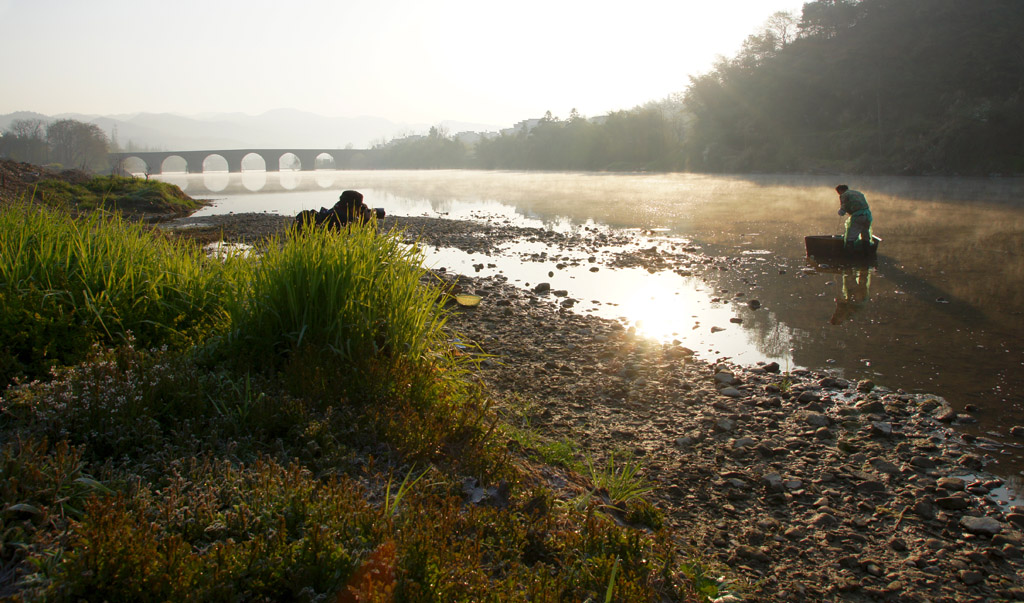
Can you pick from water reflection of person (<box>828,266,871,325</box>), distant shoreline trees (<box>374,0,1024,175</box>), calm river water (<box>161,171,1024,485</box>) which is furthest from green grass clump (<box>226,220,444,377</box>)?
distant shoreline trees (<box>374,0,1024,175</box>)

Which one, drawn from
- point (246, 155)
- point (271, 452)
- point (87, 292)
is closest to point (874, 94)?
point (87, 292)

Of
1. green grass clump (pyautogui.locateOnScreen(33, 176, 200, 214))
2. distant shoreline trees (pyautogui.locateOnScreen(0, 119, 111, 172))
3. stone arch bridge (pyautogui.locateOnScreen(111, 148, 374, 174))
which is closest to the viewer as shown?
green grass clump (pyautogui.locateOnScreen(33, 176, 200, 214))

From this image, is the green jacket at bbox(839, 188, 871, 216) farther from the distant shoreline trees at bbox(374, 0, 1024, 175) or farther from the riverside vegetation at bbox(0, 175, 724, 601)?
the distant shoreline trees at bbox(374, 0, 1024, 175)

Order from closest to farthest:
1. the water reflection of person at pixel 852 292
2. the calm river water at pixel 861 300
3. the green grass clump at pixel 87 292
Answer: the green grass clump at pixel 87 292 → the calm river water at pixel 861 300 → the water reflection of person at pixel 852 292

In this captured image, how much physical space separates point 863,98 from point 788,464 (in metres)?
78.3

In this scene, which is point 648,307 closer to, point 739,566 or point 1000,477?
point 1000,477

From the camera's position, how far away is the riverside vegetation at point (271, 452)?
2559 mm

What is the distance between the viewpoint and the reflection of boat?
1489 centimetres

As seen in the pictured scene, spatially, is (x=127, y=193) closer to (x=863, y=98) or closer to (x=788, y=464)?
(x=788, y=464)

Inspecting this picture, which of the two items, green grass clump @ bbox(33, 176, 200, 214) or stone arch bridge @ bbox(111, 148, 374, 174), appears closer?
green grass clump @ bbox(33, 176, 200, 214)

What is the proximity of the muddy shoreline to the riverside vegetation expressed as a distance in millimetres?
535

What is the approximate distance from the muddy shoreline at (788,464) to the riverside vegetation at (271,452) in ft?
1.76

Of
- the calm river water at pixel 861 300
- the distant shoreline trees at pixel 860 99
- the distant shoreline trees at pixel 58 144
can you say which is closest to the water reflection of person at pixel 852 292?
the calm river water at pixel 861 300

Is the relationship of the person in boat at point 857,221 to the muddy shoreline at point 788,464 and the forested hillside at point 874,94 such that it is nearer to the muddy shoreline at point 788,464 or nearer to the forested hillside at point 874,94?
the muddy shoreline at point 788,464
